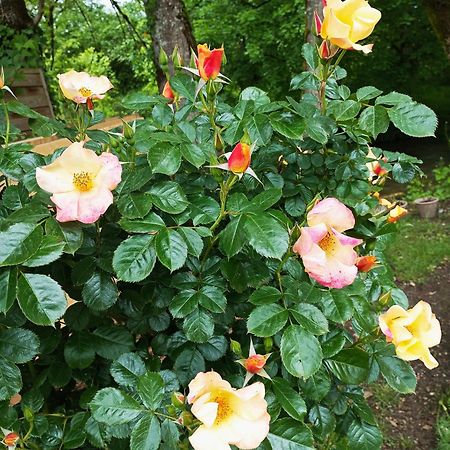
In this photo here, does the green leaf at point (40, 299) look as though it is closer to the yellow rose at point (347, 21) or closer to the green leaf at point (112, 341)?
the green leaf at point (112, 341)

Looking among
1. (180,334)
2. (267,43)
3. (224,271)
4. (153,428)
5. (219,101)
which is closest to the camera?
(153,428)

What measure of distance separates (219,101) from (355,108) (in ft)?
1.02

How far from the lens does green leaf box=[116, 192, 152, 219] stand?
0.80m

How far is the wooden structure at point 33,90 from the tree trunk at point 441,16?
307 centimetres

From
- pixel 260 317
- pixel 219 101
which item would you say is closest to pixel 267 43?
pixel 219 101

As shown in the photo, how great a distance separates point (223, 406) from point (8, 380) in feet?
1.09

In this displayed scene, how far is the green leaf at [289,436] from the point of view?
2.70 ft

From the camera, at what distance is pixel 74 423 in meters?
0.94

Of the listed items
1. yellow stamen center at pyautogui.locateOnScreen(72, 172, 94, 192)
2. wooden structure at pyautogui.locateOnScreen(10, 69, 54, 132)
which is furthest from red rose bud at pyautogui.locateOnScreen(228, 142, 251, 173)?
wooden structure at pyautogui.locateOnScreen(10, 69, 54, 132)

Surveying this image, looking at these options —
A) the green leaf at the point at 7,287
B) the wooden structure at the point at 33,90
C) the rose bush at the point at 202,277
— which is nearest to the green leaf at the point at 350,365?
the rose bush at the point at 202,277

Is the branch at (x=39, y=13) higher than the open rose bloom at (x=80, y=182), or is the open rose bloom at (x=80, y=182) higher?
the open rose bloom at (x=80, y=182)

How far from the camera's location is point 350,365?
36.0 inches

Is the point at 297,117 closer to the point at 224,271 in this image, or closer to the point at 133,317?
the point at 224,271

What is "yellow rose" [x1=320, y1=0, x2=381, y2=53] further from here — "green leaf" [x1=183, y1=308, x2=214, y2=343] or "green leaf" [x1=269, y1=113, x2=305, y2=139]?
"green leaf" [x1=183, y1=308, x2=214, y2=343]
